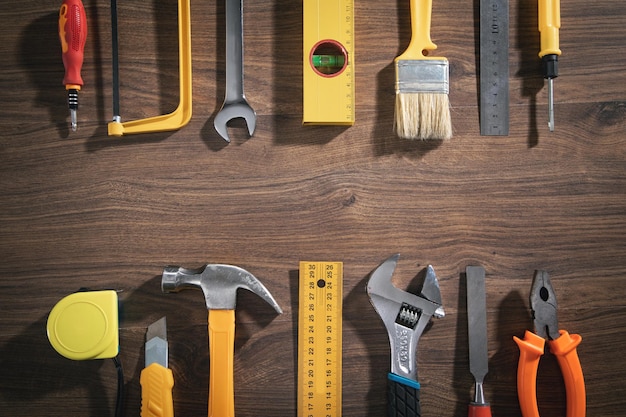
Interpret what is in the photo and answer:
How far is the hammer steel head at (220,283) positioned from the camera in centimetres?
128

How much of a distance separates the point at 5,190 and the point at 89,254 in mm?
248

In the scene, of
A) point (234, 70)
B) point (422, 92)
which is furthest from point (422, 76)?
point (234, 70)

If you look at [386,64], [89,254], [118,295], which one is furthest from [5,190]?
→ [386,64]

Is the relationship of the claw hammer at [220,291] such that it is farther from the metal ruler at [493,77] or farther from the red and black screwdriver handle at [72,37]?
the metal ruler at [493,77]

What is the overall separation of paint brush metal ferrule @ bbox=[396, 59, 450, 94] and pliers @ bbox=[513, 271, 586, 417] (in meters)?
0.52

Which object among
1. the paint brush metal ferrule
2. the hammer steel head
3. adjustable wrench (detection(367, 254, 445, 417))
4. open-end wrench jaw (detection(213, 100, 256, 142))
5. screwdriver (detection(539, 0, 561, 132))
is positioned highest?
screwdriver (detection(539, 0, 561, 132))

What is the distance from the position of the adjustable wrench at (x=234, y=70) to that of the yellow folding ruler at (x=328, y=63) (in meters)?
0.14

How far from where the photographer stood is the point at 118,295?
1334 mm

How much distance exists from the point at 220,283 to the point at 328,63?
1.79 ft

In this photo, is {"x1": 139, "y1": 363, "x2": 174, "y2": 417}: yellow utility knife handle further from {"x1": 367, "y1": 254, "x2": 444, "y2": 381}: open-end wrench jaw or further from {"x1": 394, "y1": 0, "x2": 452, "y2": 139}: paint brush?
{"x1": 394, "y1": 0, "x2": 452, "y2": 139}: paint brush

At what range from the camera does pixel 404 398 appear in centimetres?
126

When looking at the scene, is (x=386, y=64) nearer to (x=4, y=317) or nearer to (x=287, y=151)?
(x=287, y=151)

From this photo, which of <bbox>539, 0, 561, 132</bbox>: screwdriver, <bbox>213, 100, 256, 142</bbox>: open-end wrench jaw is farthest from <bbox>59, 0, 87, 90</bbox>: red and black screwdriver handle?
<bbox>539, 0, 561, 132</bbox>: screwdriver

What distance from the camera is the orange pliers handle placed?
4.10ft
